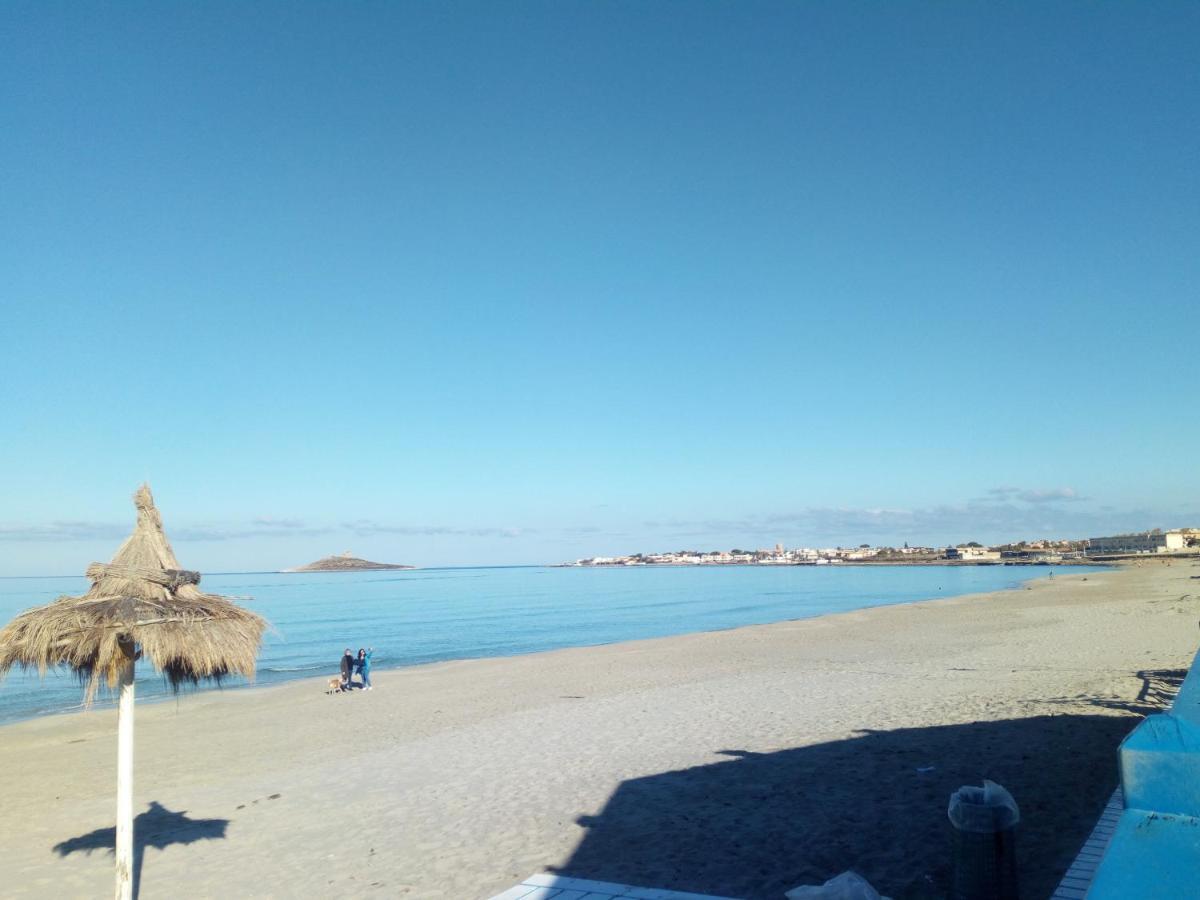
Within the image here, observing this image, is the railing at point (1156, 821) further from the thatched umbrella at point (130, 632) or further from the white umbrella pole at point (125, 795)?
the white umbrella pole at point (125, 795)

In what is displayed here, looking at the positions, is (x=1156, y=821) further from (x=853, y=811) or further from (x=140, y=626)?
(x=853, y=811)

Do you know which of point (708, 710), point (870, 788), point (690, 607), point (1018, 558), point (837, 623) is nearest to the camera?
point (870, 788)

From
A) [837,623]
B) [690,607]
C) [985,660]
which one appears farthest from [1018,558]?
[985,660]

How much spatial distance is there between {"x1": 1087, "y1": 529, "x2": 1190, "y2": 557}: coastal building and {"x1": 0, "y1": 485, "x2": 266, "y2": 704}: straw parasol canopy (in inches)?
6165

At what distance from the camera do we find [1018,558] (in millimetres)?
160250

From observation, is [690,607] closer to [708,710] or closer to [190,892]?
[708,710]

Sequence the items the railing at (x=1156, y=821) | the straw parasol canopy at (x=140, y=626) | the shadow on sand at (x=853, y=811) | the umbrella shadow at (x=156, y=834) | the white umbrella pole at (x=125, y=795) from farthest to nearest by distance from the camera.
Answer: the umbrella shadow at (x=156, y=834), the shadow on sand at (x=853, y=811), the white umbrella pole at (x=125, y=795), the straw parasol canopy at (x=140, y=626), the railing at (x=1156, y=821)

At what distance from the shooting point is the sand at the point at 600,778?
7070mm

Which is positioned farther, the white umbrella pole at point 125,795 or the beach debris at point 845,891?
the white umbrella pole at point 125,795

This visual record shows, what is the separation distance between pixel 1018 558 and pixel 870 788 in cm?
17198

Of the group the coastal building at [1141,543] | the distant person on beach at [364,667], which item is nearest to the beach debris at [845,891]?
the distant person on beach at [364,667]

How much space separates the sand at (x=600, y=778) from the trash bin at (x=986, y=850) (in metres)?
1.26

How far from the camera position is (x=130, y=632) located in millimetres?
5727

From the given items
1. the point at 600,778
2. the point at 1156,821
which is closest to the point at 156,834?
the point at 600,778
